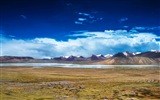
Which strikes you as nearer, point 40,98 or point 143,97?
point 40,98

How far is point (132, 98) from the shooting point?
44219mm

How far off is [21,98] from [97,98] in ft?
43.9

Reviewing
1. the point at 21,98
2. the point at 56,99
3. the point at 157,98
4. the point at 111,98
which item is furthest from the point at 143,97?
the point at 21,98

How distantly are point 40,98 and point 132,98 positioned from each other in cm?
1648

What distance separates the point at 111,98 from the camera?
1731 inches

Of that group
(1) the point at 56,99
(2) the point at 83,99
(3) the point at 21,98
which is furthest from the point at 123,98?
(3) the point at 21,98

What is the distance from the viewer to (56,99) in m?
42.8

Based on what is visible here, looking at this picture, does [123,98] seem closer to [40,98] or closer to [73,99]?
[73,99]

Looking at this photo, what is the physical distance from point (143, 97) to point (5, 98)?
2495 centimetres

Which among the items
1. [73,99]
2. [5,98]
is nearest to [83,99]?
[73,99]

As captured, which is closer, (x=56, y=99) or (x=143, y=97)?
(x=56, y=99)

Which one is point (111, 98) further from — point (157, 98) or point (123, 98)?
point (157, 98)

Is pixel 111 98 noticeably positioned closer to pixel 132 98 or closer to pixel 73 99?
pixel 132 98

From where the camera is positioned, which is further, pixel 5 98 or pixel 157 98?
pixel 157 98
